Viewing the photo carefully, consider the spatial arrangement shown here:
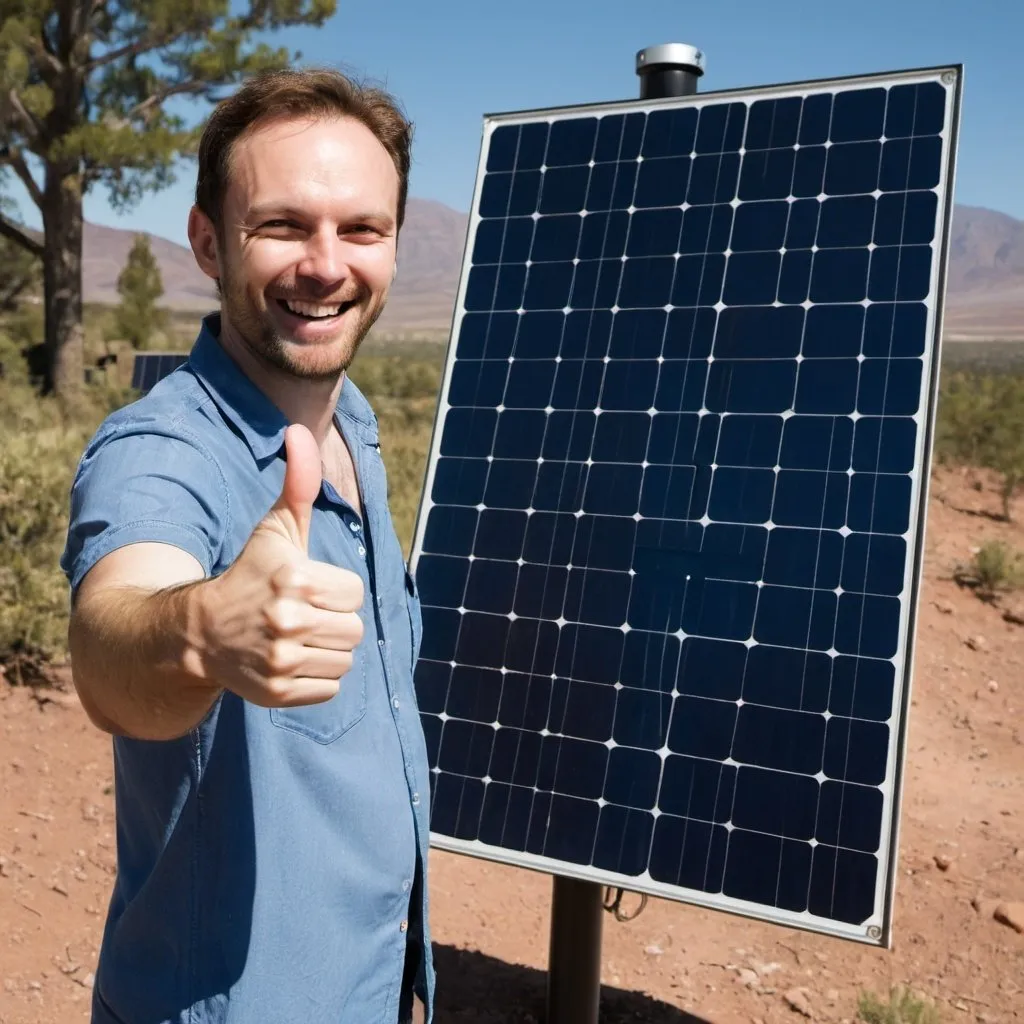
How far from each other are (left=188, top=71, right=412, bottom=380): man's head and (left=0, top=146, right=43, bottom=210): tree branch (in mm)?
19857

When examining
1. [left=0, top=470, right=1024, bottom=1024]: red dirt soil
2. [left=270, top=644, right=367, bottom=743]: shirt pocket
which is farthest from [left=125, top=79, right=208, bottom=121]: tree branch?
[left=270, top=644, right=367, bottom=743]: shirt pocket

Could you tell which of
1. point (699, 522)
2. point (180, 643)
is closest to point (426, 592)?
point (699, 522)

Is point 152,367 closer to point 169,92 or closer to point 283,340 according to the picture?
point 169,92

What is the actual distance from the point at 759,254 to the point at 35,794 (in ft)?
16.8

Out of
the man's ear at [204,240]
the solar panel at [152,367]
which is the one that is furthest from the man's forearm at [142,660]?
the solar panel at [152,367]

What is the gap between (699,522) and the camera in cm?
381

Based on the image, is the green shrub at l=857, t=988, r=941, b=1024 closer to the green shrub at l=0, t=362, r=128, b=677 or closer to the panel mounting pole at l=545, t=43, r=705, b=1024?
the panel mounting pole at l=545, t=43, r=705, b=1024

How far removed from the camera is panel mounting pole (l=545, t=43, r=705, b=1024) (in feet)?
14.3

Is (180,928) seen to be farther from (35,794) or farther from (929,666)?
(929,666)

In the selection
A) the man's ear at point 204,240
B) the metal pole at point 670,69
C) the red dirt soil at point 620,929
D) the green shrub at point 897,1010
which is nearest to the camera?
the man's ear at point 204,240

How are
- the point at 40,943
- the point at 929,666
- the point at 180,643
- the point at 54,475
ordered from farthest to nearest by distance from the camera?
the point at 929,666 < the point at 54,475 < the point at 40,943 < the point at 180,643

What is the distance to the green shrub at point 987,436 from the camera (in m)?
16.7

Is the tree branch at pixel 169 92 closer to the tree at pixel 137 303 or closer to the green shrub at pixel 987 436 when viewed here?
the green shrub at pixel 987 436

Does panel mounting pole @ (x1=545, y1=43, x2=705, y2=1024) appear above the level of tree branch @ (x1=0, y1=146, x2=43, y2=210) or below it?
below
